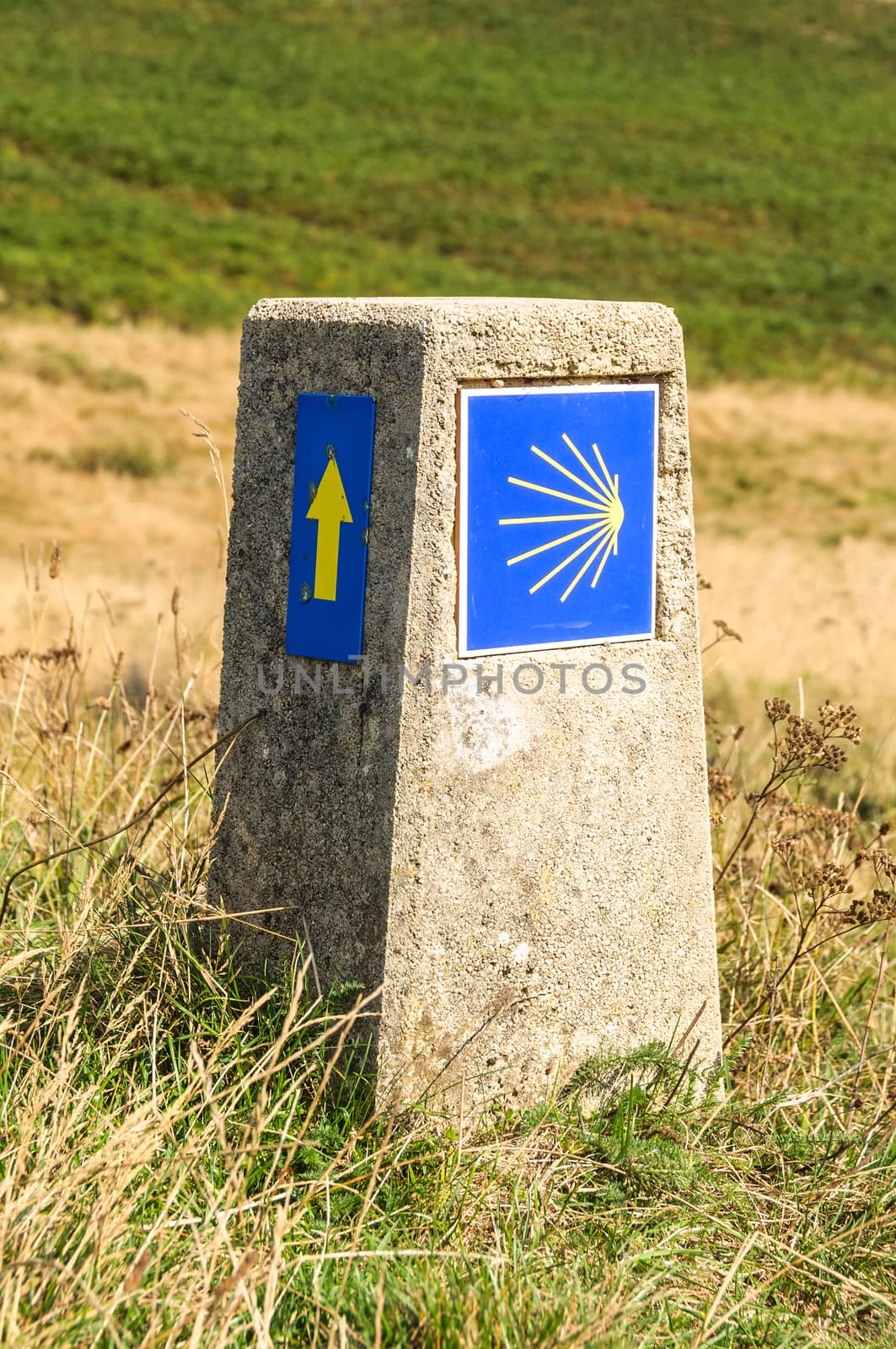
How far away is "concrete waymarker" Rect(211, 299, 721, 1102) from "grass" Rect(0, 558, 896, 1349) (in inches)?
4.7

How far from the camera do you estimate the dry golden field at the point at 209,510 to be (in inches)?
223

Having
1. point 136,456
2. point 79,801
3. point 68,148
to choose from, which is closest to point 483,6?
point 68,148

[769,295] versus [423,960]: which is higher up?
[769,295]

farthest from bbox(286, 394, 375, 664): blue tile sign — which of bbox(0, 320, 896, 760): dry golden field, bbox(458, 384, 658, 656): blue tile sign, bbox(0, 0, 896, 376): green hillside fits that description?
bbox(0, 0, 896, 376): green hillside

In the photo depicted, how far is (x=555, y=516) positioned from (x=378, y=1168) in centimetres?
103

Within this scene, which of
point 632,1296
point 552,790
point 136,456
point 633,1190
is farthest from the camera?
point 136,456

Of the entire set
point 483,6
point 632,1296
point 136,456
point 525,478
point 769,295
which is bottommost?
point 632,1296

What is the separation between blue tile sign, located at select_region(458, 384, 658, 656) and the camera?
2.09 meters

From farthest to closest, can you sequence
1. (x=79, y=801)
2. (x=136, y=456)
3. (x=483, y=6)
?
(x=483, y=6) < (x=136, y=456) < (x=79, y=801)

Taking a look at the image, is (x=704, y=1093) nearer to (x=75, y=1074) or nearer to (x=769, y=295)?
(x=75, y=1074)

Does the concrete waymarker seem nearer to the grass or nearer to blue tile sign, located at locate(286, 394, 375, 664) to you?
blue tile sign, located at locate(286, 394, 375, 664)

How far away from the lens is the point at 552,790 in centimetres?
221

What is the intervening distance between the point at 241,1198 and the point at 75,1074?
0.42 metres

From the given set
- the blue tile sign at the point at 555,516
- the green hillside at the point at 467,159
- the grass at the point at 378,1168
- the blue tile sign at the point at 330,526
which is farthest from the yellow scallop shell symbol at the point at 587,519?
the green hillside at the point at 467,159
